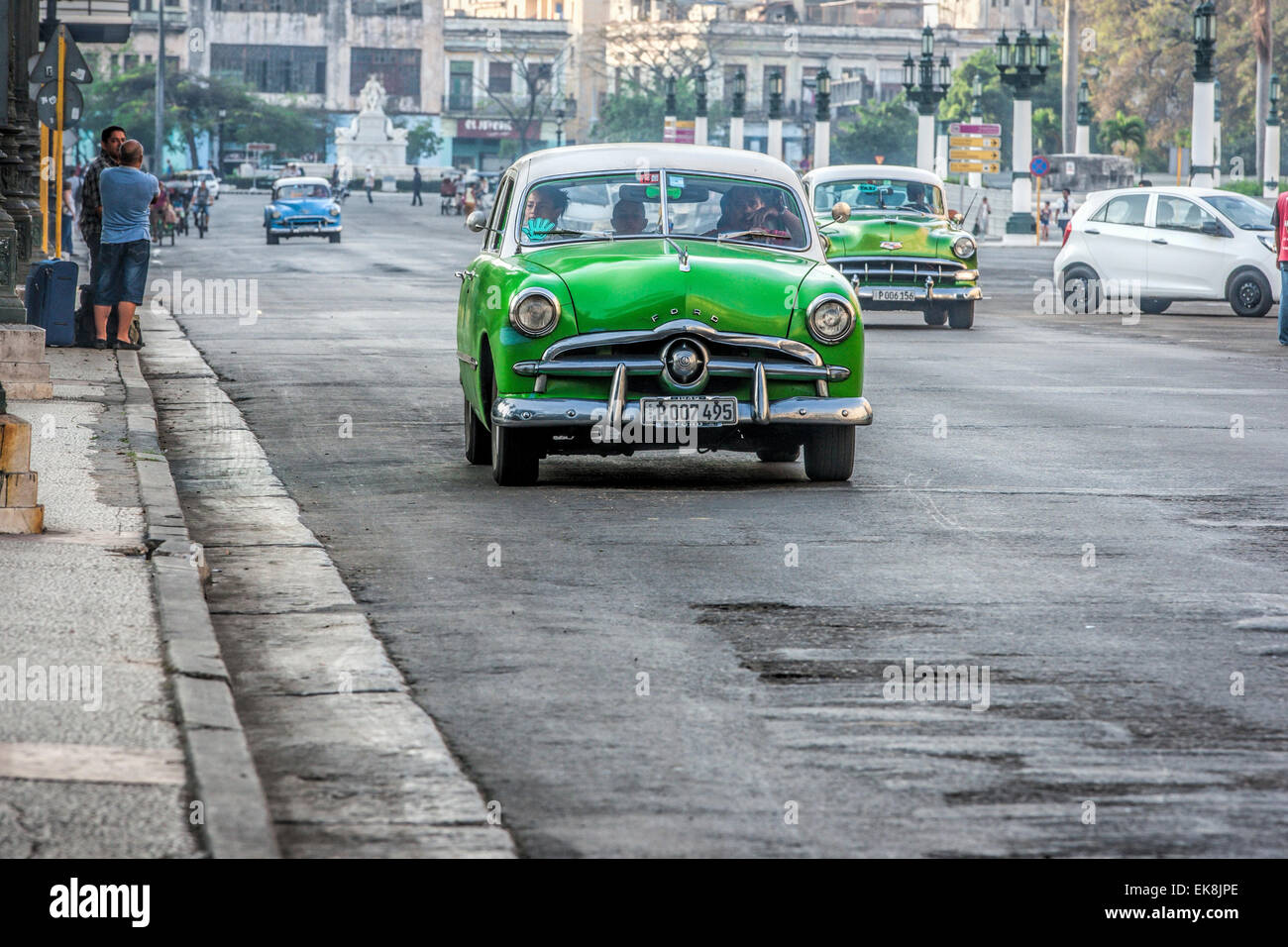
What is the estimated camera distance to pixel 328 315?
25.1 metres

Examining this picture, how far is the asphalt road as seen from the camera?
535cm

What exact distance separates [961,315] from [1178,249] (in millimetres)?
4389

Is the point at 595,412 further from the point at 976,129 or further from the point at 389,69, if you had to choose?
the point at 389,69

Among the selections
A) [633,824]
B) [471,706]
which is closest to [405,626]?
[471,706]

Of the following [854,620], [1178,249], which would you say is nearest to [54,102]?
[1178,249]

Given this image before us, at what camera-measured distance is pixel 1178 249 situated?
1094 inches

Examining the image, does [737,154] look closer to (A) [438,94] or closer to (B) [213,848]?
(B) [213,848]

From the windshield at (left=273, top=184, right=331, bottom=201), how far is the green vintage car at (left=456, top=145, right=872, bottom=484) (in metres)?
43.4

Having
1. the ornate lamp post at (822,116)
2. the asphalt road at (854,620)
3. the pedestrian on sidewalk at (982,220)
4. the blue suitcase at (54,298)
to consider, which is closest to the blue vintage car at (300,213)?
Result: the pedestrian on sidewalk at (982,220)

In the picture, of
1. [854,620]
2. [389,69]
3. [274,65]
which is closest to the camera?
[854,620]

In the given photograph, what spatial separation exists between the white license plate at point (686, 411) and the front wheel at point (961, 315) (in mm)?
14729

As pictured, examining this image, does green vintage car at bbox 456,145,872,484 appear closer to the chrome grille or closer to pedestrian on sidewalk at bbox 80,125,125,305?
pedestrian on sidewalk at bbox 80,125,125,305

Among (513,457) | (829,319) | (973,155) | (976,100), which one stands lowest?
(513,457)

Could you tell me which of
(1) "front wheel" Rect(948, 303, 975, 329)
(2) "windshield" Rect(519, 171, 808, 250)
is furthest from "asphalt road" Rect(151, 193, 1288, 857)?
(1) "front wheel" Rect(948, 303, 975, 329)
